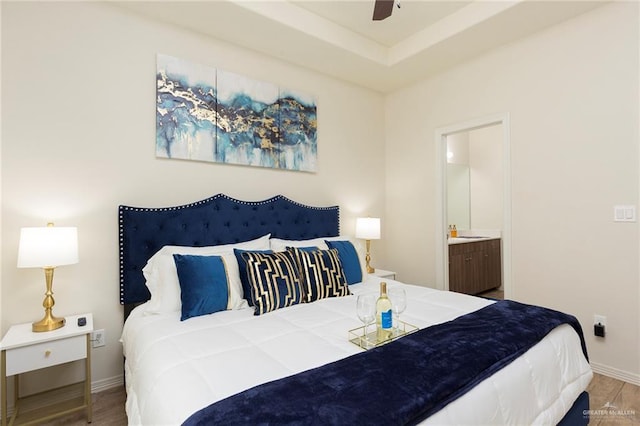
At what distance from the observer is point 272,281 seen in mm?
2139

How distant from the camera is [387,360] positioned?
4.21 ft

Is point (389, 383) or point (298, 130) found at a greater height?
point (298, 130)

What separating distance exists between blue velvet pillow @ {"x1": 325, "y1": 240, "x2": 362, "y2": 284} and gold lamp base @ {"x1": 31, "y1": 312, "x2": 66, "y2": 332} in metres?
1.92

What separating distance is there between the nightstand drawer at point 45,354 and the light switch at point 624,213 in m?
3.73

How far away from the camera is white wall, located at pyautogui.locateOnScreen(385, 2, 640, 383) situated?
2.41 m

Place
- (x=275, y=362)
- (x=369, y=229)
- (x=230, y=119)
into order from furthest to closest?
(x=369, y=229) → (x=230, y=119) → (x=275, y=362)

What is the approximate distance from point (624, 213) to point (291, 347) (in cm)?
261

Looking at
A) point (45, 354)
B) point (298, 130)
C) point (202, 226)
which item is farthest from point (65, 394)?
point (298, 130)

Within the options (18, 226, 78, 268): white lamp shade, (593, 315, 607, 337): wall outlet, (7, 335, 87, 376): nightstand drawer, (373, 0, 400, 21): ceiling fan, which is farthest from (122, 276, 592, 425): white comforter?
(373, 0, 400, 21): ceiling fan

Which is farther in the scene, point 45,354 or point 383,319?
point 45,354

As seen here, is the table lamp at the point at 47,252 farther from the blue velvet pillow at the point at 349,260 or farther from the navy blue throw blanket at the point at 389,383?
the blue velvet pillow at the point at 349,260

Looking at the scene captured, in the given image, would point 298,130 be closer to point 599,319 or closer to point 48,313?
point 48,313

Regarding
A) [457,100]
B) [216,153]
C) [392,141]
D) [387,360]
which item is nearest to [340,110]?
[392,141]

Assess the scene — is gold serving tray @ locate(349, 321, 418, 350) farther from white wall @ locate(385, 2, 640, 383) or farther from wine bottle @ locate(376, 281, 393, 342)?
white wall @ locate(385, 2, 640, 383)
